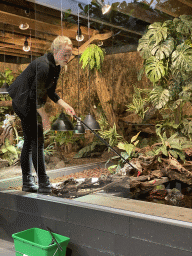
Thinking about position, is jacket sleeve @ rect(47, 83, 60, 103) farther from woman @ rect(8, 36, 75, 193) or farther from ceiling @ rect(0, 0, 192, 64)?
ceiling @ rect(0, 0, 192, 64)

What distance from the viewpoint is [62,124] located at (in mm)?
2891

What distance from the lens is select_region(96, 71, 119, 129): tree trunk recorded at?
2.48 meters

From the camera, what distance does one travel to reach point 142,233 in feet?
7.43

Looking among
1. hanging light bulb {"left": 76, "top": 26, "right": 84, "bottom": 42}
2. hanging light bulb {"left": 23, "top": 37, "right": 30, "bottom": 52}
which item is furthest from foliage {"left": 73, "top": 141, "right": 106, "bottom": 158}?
hanging light bulb {"left": 23, "top": 37, "right": 30, "bottom": 52}

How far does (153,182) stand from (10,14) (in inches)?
108

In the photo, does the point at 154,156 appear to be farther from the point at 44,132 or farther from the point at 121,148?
the point at 44,132

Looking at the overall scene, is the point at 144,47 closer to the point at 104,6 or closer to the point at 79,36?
the point at 104,6

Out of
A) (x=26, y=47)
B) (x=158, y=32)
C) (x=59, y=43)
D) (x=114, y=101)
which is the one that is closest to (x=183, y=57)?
(x=158, y=32)

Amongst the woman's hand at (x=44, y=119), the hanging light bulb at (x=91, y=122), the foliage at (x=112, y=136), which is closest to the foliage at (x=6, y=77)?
the woman's hand at (x=44, y=119)

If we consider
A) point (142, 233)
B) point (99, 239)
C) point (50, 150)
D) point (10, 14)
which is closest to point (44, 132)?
point (50, 150)

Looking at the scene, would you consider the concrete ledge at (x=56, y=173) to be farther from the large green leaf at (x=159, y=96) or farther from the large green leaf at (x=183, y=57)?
the large green leaf at (x=183, y=57)

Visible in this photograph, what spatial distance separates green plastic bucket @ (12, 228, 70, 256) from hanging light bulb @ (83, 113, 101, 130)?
97 cm

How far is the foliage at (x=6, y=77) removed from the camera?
3.85 meters

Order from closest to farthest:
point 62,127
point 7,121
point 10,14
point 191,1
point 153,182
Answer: point 191,1 < point 153,182 < point 62,127 < point 10,14 < point 7,121
